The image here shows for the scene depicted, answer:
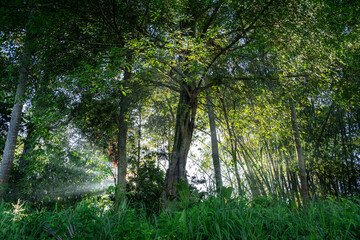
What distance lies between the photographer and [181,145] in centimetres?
727

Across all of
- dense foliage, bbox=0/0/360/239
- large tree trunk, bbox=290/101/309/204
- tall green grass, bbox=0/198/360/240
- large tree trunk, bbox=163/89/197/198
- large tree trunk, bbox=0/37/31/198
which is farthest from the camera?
large tree trunk, bbox=163/89/197/198

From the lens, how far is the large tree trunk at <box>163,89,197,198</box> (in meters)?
6.96

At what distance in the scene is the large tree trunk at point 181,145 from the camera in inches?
274

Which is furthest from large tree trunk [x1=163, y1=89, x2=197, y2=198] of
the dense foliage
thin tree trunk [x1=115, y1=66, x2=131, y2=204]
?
thin tree trunk [x1=115, y1=66, x2=131, y2=204]

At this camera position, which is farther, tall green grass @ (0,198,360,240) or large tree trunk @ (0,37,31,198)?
large tree trunk @ (0,37,31,198)

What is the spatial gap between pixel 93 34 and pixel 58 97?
188 cm

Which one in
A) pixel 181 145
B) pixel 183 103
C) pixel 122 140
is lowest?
pixel 181 145

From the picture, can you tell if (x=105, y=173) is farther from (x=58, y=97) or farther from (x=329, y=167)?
(x=329, y=167)

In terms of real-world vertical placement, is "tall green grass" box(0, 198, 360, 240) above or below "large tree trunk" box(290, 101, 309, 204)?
below

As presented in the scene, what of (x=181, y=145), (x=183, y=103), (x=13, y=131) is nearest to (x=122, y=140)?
(x=181, y=145)

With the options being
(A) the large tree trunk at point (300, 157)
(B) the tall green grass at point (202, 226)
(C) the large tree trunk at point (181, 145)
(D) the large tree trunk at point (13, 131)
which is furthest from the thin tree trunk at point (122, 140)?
(A) the large tree trunk at point (300, 157)

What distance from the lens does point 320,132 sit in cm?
855

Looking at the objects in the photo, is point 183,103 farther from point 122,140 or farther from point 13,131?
point 13,131

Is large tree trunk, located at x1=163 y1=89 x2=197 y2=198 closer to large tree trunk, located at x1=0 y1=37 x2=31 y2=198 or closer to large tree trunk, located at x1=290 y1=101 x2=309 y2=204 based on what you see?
large tree trunk, located at x1=290 y1=101 x2=309 y2=204
